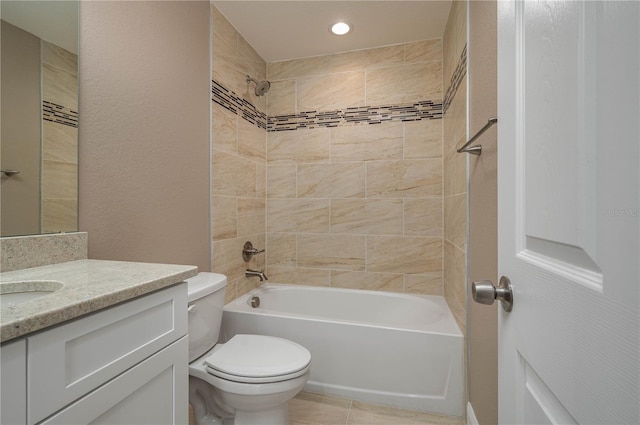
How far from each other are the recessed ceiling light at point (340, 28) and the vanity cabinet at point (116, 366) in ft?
6.88

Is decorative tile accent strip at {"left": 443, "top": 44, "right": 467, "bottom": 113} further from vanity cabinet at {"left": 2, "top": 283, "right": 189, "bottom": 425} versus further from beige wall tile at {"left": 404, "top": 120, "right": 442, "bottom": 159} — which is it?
vanity cabinet at {"left": 2, "top": 283, "right": 189, "bottom": 425}

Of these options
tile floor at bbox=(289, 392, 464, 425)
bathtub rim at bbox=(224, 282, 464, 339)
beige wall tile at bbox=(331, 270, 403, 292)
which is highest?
beige wall tile at bbox=(331, 270, 403, 292)

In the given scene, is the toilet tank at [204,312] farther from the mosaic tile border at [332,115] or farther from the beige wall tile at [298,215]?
the mosaic tile border at [332,115]

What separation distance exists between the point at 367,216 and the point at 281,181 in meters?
0.84

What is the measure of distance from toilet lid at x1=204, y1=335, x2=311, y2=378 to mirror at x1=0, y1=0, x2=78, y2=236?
0.83 metres

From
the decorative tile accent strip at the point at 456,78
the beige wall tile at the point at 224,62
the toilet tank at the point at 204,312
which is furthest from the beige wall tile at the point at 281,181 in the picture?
the decorative tile accent strip at the point at 456,78

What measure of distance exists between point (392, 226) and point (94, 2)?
2.18 metres

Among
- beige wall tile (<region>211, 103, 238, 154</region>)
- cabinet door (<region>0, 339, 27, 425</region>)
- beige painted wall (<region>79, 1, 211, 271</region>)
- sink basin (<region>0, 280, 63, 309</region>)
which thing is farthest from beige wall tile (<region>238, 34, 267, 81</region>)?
cabinet door (<region>0, 339, 27, 425</region>)

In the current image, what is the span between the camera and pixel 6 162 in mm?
909

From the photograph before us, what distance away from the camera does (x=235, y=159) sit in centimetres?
219

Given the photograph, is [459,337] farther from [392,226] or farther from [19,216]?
[19,216]

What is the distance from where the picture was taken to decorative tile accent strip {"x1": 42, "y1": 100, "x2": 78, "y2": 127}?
101 cm

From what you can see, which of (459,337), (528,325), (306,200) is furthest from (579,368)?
(306,200)

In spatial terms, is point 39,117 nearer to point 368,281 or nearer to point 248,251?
point 248,251
